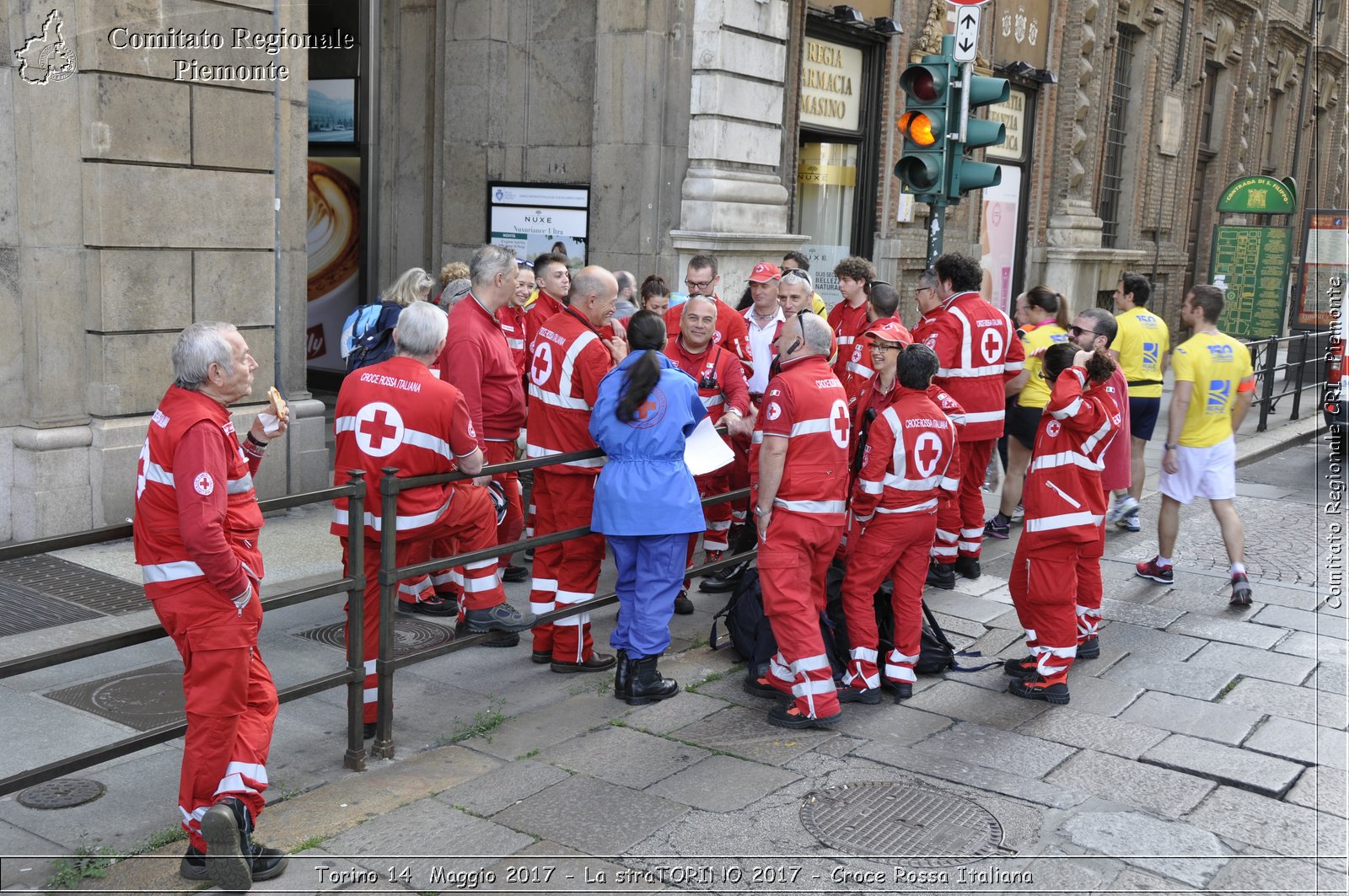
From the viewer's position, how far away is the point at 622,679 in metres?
6.13

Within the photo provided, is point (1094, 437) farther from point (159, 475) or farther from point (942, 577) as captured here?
point (159, 475)

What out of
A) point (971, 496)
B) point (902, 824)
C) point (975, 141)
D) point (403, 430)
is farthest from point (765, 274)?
point (902, 824)

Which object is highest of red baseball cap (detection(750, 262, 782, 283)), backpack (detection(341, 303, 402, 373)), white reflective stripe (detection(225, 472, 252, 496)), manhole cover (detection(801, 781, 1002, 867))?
red baseball cap (detection(750, 262, 782, 283))

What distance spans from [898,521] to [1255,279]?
47.5 ft

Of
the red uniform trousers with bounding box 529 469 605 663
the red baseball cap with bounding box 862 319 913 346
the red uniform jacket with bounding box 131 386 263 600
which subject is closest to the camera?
the red uniform jacket with bounding box 131 386 263 600

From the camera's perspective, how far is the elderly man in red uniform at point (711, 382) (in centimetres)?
760

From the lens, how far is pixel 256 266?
9.09 m

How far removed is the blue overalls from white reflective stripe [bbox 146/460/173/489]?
2.25 metres

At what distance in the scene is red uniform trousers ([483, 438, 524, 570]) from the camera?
7441mm

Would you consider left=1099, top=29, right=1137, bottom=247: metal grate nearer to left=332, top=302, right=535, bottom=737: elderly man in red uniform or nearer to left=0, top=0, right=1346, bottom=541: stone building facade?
left=0, top=0, right=1346, bottom=541: stone building facade

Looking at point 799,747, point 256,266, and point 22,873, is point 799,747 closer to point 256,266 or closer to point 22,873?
point 22,873

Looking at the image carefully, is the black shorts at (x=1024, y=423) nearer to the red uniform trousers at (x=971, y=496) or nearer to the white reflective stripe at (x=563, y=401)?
the red uniform trousers at (x=971, y=496)

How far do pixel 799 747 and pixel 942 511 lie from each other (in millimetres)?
2938

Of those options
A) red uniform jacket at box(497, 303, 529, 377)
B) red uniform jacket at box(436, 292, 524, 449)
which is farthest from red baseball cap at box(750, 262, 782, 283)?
red uniform jacket at box(436, 292, 524, 449)
